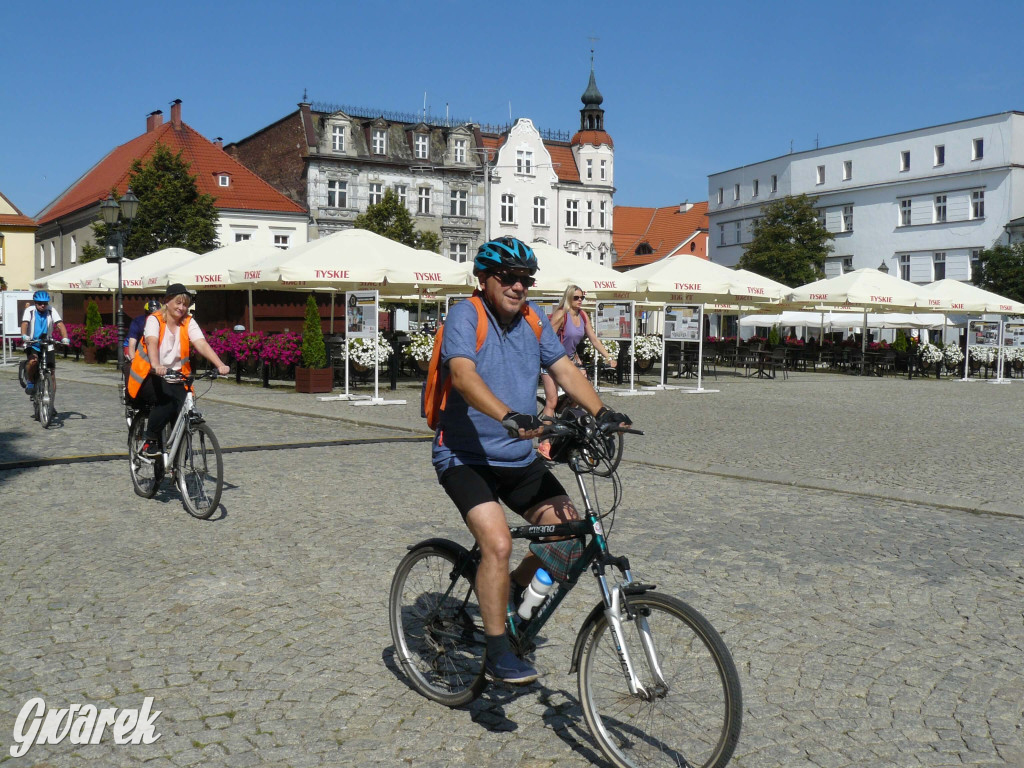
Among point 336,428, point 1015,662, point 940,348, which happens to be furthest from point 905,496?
point 940,348

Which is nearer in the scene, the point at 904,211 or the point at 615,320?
the point at 615,320

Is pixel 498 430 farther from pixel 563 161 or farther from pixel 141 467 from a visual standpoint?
pixel 563 161

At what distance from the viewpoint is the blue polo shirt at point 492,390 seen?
3.89 metres

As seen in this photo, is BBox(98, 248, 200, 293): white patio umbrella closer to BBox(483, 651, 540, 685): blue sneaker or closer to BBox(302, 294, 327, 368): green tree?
BBox(302, 294, 327, 368): green tree

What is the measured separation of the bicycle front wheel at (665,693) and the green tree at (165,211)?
1692 inches

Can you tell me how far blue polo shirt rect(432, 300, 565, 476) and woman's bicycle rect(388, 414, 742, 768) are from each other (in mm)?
294

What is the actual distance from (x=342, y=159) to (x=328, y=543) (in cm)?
5879

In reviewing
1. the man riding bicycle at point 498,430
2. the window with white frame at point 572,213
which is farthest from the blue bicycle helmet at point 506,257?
the window with white frame at point 572,213

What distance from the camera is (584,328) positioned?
41.4 ft

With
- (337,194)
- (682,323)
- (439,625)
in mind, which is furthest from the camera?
(337,194)

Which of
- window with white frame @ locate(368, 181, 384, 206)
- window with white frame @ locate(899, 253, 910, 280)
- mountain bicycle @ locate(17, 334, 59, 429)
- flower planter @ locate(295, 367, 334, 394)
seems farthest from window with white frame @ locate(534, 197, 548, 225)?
mountain bicycle @ locate(17, 334, 59, 429)

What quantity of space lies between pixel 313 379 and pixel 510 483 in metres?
16.7

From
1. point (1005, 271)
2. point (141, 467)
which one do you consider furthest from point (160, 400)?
point (1005, 271)

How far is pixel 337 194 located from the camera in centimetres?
6375
